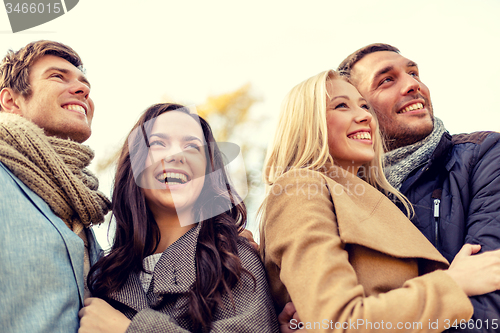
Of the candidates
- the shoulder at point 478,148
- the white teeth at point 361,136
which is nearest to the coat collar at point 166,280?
the white teeth at point 361,136

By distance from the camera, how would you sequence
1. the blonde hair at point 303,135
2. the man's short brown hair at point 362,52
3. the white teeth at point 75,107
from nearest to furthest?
the blonde hair at point 303,135, the white teeth at point 75,107, the man's short brown hair at point 362,52

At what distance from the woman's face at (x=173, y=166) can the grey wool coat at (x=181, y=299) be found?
333mm

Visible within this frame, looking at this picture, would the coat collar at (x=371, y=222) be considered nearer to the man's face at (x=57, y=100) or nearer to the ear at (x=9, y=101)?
the man's face at (x=57, y=100)

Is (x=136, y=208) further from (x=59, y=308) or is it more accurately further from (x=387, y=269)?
(x=387, y=269)

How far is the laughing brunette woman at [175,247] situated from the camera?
2.02 m

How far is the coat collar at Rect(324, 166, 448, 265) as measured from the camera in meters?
1.84

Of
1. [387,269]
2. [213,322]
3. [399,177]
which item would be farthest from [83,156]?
[399,177]

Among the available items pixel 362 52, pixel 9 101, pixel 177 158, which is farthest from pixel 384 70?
pixel 9 101

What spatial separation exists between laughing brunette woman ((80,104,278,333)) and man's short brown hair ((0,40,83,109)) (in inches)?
39.7

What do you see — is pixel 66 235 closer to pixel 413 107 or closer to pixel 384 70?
pixel 413 107

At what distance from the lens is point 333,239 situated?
1.76m

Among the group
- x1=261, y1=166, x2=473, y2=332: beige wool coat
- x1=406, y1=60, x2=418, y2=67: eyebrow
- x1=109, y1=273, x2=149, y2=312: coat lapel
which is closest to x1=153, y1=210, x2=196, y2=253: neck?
x1=109, y1=273, x2=149, y2=312: coat lapel

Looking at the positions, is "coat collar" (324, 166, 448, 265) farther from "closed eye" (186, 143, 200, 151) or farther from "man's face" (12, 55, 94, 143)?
"man's face" (12, 55, 94, 143)

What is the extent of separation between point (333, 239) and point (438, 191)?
3.81 ft
